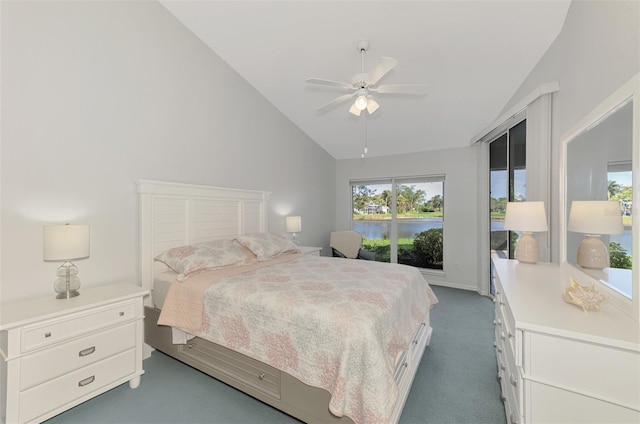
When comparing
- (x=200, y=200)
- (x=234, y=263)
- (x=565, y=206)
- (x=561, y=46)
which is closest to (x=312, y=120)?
(x=200, y=200)

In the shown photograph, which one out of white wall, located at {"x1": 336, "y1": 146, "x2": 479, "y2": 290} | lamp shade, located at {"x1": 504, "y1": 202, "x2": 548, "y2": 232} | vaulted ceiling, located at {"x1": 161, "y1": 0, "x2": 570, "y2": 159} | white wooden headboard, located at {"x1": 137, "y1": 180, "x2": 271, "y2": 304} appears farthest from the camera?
white wall, located at {"x1": 336, "y1": 146, "x2": 479, "y2": 290}

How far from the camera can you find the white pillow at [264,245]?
9.88 ft

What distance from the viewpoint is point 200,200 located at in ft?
10.0

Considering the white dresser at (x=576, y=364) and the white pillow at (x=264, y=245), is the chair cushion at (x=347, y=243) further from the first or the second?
the white dresser at (x=576, y=364)

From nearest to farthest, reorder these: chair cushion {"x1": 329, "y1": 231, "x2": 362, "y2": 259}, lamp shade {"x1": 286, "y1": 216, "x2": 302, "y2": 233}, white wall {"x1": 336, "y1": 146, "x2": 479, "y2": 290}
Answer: lamp shade {"x1": 286, "y1": 216, "x2": 302, "y2": 233}, white wall {"x1": 336, "y1": 146, "x2": 479, "y2": 290}, chair cushion {"x1": 329, "y1": 231, "x2": 362, "y2": 259}

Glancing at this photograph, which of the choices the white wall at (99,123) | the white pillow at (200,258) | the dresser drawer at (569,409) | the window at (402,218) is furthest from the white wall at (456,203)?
the dresser drawer at (569,409)

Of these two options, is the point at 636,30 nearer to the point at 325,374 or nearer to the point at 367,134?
the point at 325,374

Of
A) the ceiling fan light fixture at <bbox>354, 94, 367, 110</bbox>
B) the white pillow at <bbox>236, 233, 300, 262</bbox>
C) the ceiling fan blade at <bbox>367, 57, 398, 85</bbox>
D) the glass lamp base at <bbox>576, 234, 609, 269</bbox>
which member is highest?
the ceiling fan blade at <bbox>367, 57, 398, 85</bbox>

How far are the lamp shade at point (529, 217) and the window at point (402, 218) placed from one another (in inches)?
106

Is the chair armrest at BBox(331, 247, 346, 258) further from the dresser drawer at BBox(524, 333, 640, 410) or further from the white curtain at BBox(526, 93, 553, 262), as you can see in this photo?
the dresser drawer at BBox(524, 333, 640, 410)

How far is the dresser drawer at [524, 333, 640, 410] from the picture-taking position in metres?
0.92

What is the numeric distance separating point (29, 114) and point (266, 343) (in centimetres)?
237

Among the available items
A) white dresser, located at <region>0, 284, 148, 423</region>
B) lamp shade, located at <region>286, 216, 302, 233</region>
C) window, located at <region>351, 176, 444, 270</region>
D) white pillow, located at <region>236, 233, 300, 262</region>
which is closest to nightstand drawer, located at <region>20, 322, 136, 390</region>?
white dresser, located at <region>0, 284, 148, 423</region>

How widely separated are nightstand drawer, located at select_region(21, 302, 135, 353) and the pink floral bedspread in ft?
1.89
